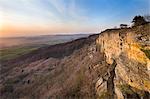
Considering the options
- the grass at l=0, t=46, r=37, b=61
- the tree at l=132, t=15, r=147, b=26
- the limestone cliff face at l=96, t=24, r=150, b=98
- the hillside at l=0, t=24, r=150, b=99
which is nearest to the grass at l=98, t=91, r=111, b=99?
the hillside at l=0, t=24, r=150, b=99

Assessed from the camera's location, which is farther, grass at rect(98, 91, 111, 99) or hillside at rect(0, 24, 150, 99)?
grass at rect(98, 91, 111, 99)

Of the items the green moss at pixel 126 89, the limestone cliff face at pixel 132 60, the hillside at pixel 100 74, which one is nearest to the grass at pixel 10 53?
the hillside at pixel 100 74

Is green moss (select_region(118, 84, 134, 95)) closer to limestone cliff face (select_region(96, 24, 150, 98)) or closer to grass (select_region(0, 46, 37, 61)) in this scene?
limestone cliff face (select_region(96, 24, 150, 98))

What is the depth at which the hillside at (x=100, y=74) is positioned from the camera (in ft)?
93.7

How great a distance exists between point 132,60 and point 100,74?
13.0m

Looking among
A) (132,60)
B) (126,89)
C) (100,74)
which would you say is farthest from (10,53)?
(132,60)

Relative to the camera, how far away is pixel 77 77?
4888 centimetres

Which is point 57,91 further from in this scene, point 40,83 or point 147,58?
point 147,58

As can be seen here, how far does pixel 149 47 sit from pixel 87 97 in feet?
55.8

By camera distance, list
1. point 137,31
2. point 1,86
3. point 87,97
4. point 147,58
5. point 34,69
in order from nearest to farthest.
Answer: point 147,58 → point 137,31 → point 87,97 → point 1,86 → point 34,69

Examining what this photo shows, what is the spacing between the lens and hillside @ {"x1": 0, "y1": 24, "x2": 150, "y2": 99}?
28.5 meters

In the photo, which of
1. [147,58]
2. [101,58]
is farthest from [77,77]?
[147,58]

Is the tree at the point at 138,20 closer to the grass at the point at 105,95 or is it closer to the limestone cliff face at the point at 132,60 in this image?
the limestone cliff face at the point at 132,60

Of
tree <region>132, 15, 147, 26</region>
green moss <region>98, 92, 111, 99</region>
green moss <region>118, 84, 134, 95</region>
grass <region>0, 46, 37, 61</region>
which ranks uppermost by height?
tree <region>132, 15, 147, 26</region>
